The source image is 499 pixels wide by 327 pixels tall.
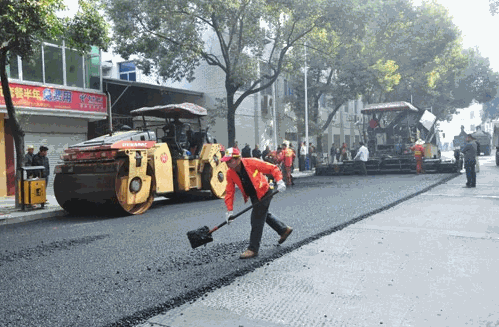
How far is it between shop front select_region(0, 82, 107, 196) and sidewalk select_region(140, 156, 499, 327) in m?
12.0

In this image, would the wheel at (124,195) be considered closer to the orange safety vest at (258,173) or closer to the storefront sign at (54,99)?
the orange safety vest at (258,173)

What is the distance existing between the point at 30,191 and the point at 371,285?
896cm

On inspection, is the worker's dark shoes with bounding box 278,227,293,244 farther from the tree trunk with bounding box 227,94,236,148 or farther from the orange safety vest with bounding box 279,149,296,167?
the tree trunk with bounding box 227,94,236,148

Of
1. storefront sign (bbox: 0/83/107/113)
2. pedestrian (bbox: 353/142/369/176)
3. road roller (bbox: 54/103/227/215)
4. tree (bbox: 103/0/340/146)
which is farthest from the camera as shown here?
pedestrian (bbox: 353/142/369/176)

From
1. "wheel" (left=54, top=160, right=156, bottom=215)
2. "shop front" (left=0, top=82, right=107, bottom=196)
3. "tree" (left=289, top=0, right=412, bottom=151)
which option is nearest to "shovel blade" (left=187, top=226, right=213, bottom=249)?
"wheel" (left=54, top=160, right=156, bottom=215)

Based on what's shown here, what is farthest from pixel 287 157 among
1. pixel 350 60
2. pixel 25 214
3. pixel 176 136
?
pixel 350 60

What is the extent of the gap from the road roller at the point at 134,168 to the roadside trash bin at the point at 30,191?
0.98 metres

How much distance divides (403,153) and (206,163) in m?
11.9

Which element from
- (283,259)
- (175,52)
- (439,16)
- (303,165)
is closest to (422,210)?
(283,259)

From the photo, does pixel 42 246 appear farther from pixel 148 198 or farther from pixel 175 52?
pixel 175 52

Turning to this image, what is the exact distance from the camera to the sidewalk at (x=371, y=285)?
3.69 m

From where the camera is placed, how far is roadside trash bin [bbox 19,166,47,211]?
427 inches

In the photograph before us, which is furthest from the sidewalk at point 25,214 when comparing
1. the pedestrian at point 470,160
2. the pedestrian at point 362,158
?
the pedestrian at point 362,158

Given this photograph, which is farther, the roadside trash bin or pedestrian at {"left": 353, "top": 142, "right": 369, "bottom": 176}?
pedestrian at {"left": 353, "top": 142, "right": 369, "bottom": 176}
